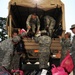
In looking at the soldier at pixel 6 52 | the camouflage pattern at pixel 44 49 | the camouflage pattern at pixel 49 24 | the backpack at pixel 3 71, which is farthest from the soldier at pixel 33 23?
the backpack at pixel 3 71

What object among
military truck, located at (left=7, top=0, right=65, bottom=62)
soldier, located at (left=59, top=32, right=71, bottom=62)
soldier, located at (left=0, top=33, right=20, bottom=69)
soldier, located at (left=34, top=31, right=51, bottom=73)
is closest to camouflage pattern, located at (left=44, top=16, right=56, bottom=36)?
military truck, located at (left=7, top=0, right=65, bottom=62)

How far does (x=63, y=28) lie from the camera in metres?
8.91

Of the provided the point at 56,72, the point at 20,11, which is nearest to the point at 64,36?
the point at 20,11

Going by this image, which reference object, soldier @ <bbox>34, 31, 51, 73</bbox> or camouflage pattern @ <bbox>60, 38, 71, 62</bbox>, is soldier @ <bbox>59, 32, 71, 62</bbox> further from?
soldier @ <bbox>34, 31, 51, 73</bbox>

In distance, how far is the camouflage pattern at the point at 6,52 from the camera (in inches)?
263

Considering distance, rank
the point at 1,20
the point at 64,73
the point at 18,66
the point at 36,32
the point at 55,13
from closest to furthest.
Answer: the point at 64,73, the point at 18,66, the point at 36,32, the point at 55,13, the point at 1,20

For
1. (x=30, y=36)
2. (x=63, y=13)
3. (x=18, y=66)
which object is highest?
(x=63, y=13)

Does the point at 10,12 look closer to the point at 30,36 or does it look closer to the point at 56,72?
the point at 30,36

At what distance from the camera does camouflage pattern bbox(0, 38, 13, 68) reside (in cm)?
668

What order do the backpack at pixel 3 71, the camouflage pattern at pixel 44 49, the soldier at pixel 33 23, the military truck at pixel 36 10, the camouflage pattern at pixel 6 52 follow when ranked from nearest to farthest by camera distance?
the backpack at pixel 3 71
the camouflage pattern at pixel 6 52
the camouflage pattern at pixel 44 49
the military truck at pixel 36 10
the soldier at pixel 33 23

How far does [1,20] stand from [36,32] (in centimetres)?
2500

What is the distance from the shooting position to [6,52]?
22.6 feet

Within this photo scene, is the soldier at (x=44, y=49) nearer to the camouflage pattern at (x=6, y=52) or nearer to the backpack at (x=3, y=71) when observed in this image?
the camouflage pattern at (x=6, y=52)

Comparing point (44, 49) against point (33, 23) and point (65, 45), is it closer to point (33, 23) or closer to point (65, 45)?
point (65, 45)
